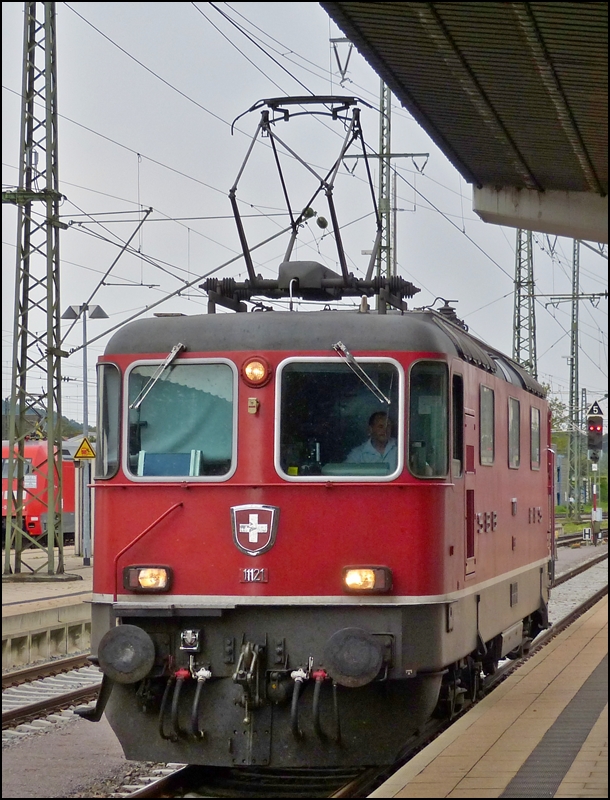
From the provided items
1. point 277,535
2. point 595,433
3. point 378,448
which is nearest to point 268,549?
point 277,535

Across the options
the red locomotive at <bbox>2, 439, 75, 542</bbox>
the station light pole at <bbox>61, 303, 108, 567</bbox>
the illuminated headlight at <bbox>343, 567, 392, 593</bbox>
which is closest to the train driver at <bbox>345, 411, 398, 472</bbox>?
the illuminated headlight at <bbox>343, 567, 392, 593</bbox>

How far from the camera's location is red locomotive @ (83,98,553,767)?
7750 millimetres

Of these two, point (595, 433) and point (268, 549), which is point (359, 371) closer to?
point (268, 549)

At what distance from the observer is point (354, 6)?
7.06m

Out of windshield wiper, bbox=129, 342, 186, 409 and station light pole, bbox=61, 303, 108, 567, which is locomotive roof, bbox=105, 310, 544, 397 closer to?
windshield wiper, bbox=129, 342, 186, 409

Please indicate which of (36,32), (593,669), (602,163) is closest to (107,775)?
(593,669)

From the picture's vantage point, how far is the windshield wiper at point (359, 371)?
8.09 metres

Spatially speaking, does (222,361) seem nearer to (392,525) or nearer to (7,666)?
(392,525)

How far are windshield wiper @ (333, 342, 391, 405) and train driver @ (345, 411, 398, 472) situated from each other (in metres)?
0.13

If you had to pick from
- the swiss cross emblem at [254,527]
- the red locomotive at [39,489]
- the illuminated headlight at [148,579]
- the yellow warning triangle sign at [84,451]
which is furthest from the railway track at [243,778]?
the red locomotive at [39,489]

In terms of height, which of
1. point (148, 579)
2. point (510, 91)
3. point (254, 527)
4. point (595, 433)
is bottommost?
point (148, 579)

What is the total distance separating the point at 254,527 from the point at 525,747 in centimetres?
221

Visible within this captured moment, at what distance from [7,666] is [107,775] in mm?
6008

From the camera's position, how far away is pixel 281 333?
26.9 ft
